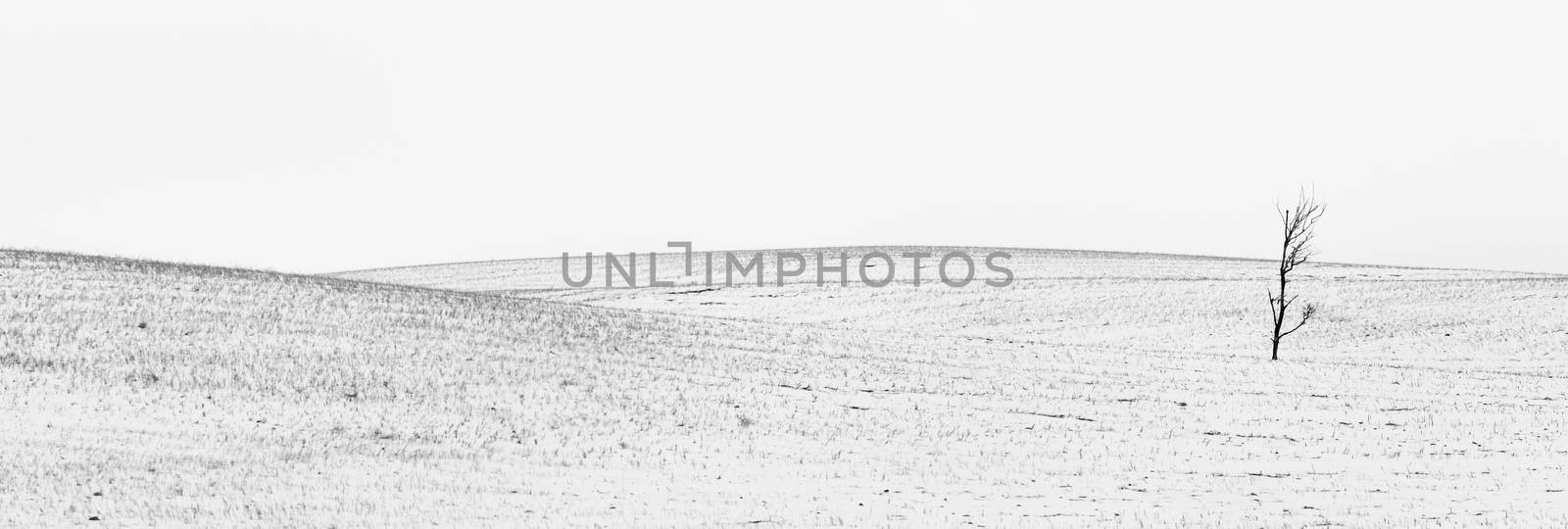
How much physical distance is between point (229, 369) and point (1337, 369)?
24962 millimetres

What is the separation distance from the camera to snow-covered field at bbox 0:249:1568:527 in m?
15.6

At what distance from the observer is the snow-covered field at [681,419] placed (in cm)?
1556

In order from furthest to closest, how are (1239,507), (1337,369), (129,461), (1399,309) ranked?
(1399,309) → (1337,369) → (129,461) → (1239,507)

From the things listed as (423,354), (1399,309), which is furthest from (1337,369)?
(423,354)

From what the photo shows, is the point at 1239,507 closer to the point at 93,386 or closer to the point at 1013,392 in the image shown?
the point at 1013,392

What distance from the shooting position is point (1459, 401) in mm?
27203

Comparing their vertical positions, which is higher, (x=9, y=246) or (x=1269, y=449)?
(x=9, y=246)

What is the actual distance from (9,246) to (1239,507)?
3798 cm

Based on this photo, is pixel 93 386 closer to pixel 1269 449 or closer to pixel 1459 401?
Answer: pixel 1269 449

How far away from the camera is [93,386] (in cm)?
2247

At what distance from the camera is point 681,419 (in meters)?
22.5

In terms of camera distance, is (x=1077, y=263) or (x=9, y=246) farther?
(x=1077, y=263)

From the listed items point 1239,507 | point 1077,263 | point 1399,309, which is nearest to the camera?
point 1239,507

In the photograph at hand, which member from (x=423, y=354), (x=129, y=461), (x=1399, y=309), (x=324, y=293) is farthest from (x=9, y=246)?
(x=1399, y=309)
